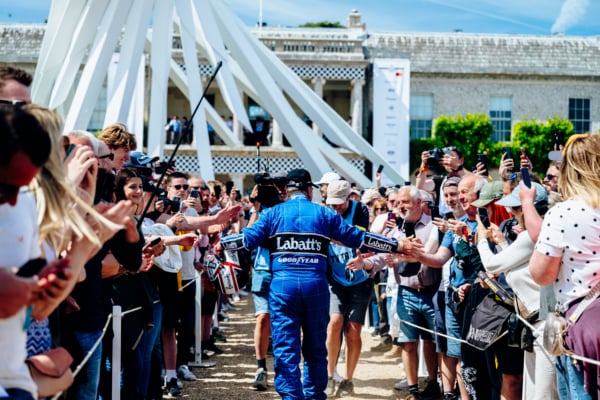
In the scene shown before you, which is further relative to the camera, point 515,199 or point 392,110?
point 392,110

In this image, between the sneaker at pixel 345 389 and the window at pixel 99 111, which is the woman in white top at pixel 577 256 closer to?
the sneaker at pixel 345 389

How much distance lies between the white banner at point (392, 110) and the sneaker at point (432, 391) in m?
23.8

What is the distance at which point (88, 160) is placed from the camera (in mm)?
2941

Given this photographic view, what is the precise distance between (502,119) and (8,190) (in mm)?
34208

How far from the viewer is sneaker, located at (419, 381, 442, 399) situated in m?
6.75

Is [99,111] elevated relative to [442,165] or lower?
elevated

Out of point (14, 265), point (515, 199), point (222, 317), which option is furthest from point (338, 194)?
point (222, 317)

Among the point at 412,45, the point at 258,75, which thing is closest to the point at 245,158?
the point at 412,45

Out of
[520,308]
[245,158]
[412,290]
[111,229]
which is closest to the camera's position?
[111,229]

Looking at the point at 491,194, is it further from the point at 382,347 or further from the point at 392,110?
the point at 392,110

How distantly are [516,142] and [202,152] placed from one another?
21890mm

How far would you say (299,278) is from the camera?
5.48 metres

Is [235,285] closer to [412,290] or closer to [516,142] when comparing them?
[412,290]

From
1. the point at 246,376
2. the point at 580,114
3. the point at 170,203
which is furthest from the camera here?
the point at 580,114
